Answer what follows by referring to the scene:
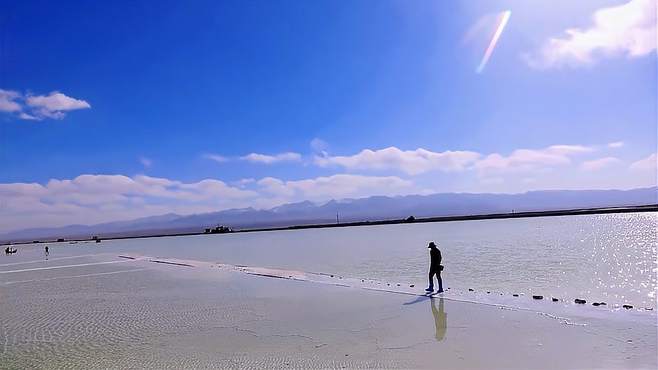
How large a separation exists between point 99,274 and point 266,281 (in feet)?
46.1

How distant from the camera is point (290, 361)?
28.5ft

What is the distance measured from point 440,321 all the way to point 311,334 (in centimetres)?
323

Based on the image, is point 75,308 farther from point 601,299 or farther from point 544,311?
point 601,299

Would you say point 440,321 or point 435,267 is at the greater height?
point 435,267

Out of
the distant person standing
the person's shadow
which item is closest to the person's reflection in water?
the person's shadow

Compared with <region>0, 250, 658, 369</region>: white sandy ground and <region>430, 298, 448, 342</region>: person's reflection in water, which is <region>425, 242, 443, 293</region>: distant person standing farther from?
<region>430, 298, 448, 342</region>: person's reflection in water

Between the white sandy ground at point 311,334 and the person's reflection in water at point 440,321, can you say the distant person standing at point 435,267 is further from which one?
the person's reflection in water at point 440,321

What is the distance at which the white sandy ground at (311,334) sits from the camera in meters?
8.49

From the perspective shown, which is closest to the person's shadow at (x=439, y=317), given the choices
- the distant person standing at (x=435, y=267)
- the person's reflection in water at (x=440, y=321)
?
the person's reflection in water at (x=440, y=321)

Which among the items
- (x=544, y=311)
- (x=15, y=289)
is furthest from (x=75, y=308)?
(x=544, y=311)

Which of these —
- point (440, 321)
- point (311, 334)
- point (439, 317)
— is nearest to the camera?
point (311, 334)

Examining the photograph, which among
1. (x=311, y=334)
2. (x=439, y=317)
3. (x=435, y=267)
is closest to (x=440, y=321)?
(x=439, y=317)

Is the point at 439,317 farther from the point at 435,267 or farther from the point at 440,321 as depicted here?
the point at 435,267

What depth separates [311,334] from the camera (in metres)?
10.7
